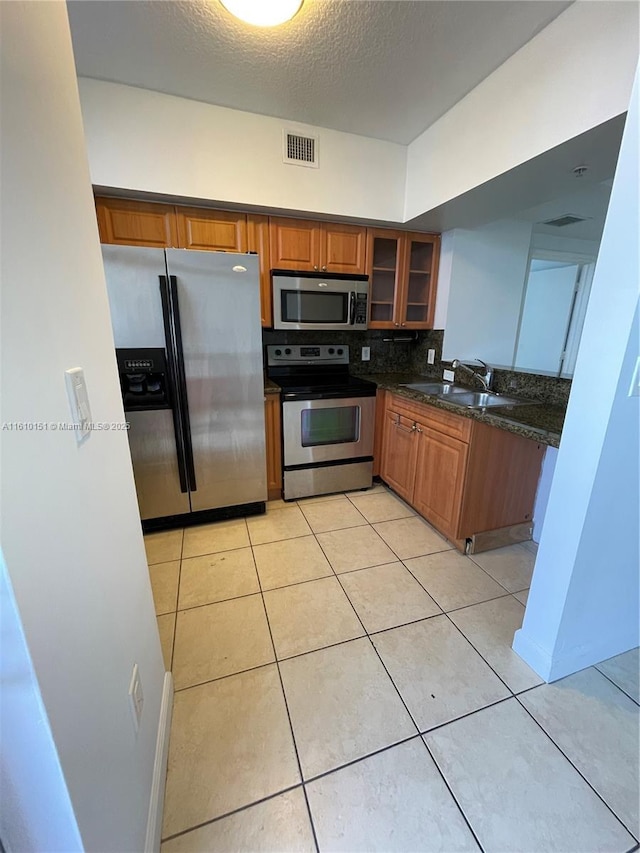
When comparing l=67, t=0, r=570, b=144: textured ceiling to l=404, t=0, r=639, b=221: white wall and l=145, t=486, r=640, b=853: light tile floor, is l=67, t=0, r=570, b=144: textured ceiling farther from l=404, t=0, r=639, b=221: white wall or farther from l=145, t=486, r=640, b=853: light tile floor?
l=145, t=486, r=640, b=853: light tile floor

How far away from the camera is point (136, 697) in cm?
89

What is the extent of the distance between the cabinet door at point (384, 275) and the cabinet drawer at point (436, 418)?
753mm

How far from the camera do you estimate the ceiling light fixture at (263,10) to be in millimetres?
1306

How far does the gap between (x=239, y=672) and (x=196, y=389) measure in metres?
1.49

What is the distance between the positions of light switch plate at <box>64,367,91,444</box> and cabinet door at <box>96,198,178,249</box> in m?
1.91

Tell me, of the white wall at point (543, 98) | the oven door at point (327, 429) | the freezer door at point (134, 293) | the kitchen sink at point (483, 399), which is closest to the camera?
the white wall at point (543, 98)

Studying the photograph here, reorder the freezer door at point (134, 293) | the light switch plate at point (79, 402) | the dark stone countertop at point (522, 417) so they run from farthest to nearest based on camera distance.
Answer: the freezer door at point (134, 293) → the dark stone countertop at point (522, 417) → the light switch plate at point (79, 402)

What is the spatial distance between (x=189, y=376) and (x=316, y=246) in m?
1.36

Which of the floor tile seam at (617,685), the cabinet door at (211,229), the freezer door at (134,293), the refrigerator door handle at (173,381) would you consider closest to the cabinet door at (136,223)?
the cabinet door at (211,229)

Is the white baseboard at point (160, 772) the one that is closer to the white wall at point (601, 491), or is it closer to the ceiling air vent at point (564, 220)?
the white wall at point (601, 491)

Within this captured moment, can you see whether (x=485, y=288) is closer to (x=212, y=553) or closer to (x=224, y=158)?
(x=224, y=158)

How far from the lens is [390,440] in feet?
8.93

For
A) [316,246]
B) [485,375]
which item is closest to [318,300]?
[316,246]

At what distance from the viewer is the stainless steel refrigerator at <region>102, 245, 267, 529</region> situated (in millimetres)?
1921
